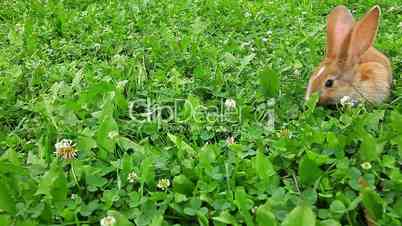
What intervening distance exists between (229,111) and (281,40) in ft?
4.39

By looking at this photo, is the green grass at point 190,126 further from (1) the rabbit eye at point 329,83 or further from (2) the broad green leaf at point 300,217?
(1) the rabbit eye at point 329,83

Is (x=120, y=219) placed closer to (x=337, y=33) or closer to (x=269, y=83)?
(x=269, y=83)

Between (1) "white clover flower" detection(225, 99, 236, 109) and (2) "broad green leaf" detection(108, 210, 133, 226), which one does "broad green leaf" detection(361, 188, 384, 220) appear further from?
(1) "white clover flower" detection(225, 99, 236, 109)

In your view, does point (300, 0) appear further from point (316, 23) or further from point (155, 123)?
point (155, 123)

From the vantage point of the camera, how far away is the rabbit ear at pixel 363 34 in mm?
3570

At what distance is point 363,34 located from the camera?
142 inches

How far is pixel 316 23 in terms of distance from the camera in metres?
4.83

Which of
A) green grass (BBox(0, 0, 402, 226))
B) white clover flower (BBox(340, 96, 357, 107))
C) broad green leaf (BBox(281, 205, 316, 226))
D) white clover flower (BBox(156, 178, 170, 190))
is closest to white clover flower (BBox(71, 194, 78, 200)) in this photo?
green grass (BBox(0, 0, 402, 226))

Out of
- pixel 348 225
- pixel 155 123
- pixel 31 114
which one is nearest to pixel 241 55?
pixel 155 123

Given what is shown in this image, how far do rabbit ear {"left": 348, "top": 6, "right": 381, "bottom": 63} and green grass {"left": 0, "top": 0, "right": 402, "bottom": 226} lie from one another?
0.31 m

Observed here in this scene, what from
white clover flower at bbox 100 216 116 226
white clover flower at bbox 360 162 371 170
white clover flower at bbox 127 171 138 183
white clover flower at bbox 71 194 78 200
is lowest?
white clover flower at bbox 100 216 116 226

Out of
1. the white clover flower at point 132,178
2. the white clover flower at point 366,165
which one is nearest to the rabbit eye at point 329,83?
the white clover flower at point 366,165

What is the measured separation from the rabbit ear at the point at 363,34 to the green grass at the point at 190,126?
310 millimetres

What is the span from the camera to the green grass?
247 cm
